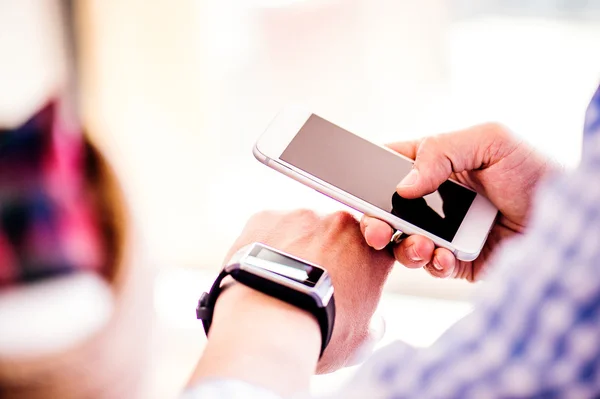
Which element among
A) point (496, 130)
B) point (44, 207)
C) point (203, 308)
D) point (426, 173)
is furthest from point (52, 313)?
point (496, 130)

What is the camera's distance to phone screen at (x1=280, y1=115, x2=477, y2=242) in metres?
0.80

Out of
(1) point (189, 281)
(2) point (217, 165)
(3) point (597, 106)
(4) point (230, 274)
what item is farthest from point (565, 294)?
(1) point (189, 281)

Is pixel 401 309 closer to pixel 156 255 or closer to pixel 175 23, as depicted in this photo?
pixel 156 255

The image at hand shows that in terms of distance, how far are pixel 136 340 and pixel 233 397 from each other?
86cm

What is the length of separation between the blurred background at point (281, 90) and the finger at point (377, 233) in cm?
43

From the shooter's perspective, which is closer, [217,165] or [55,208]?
[55,208]

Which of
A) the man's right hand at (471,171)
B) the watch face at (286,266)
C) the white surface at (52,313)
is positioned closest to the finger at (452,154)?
the man's right hand at (471,171)

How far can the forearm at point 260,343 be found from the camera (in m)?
0.51

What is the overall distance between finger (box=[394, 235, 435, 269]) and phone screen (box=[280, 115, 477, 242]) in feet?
0.07

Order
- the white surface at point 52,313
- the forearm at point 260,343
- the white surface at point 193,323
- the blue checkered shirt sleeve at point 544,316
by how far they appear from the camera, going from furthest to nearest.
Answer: the white surface at point 193,323 < the white surface at point 52,313 < the forearm at point 260,343 < the blue checkered shirt sleeve at point 544,316

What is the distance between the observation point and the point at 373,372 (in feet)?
1.11

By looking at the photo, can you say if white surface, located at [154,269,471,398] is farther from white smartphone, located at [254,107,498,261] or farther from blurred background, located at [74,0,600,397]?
white smartphone, located at [254,107,498,261]

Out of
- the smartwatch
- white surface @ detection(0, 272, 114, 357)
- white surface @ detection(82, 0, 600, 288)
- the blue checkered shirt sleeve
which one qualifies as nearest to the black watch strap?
the smartwatch

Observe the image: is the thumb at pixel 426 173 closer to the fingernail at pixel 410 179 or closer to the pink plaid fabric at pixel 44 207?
the fingernail at pixel 410 179
